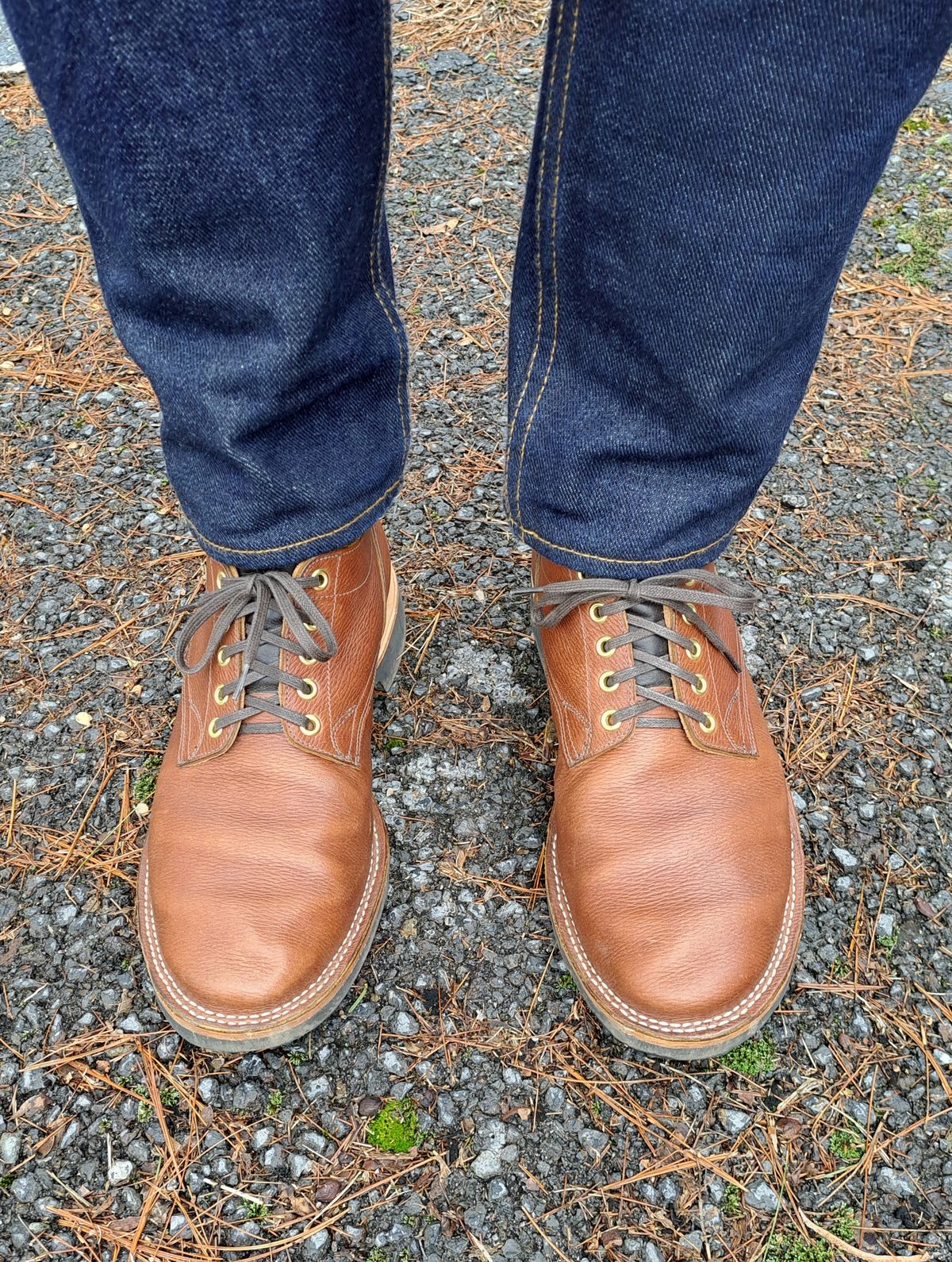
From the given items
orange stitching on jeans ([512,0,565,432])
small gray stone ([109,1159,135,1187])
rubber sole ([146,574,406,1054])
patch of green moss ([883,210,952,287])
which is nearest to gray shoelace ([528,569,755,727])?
orange stitching on jeans ([512,0,565,432])

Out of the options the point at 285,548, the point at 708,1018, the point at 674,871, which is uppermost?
the point at 285,548

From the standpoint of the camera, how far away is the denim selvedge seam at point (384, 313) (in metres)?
1.04

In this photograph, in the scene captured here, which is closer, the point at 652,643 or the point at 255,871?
the point at 255,871

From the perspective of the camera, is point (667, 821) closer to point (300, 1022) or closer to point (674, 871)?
point (674, 871)

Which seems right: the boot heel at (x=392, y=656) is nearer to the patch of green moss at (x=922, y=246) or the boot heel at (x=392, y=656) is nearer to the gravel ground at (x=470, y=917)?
the gravel ground at (x=470, y=917)

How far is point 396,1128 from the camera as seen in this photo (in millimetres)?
1241

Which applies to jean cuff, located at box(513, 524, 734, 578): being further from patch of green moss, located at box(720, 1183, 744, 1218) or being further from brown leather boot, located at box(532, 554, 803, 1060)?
patch of green moss, located at box(720, 1183, 744, 1218)

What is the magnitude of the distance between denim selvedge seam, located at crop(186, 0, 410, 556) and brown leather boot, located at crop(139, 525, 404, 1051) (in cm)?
5

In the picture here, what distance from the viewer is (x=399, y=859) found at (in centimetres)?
150

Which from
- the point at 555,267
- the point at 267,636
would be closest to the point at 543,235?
the point at 555,267

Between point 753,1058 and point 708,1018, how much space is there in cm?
14

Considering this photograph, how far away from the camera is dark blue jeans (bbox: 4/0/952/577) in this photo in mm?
875

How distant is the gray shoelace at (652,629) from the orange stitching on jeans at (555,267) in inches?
7.7

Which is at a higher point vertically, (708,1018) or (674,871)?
(674,871)
